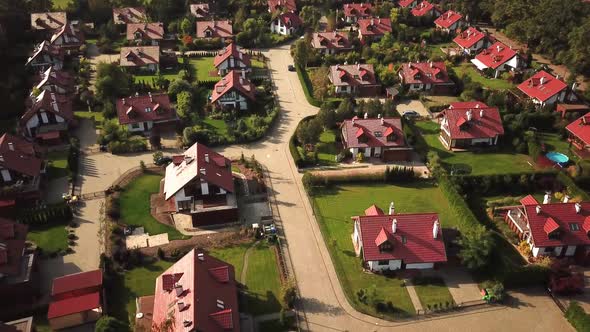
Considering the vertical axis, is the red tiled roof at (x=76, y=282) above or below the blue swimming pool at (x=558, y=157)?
above

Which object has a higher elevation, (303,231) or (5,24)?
(5,24)

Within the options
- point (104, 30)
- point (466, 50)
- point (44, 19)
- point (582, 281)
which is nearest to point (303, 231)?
point (582, 281)

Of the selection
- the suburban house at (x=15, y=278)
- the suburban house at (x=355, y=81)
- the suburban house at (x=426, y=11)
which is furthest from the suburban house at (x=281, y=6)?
the suburban house at (x=15, y=278)

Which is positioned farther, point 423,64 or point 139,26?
point 139,26

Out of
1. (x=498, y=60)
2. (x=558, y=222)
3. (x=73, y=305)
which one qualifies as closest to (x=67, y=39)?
(x=73, y=305)

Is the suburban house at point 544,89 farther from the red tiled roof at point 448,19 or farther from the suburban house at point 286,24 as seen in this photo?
the suburban house at point 286,24

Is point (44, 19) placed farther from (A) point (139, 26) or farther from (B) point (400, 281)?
(B) point (400, 281)

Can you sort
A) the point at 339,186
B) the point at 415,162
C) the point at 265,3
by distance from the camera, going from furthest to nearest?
the point at 265,3, the point at 415,162, the point at 339,186
